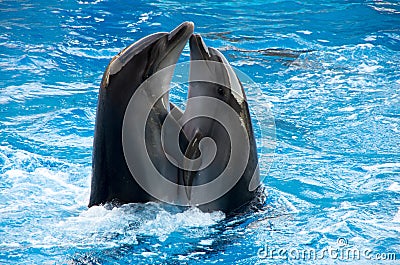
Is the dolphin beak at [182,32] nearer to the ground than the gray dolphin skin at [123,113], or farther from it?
Answer: farther from it

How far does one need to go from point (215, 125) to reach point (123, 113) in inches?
27.6

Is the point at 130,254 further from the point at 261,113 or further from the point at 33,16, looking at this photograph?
the point at 33,16

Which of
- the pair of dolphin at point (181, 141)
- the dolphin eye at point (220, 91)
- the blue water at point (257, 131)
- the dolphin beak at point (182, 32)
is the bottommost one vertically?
the blue water at point (257, 131)

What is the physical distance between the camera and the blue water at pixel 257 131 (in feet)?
15.8

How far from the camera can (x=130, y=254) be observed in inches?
181

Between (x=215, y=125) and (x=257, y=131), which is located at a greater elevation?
(x=215, y=125)

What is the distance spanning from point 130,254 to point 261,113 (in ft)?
13.4

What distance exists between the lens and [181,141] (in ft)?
15.9

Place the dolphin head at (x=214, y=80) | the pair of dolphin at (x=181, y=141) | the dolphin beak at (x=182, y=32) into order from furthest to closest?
1. the dolphin head at (x=214, y=80)
2. the pair of dolphin at (x=181, y=141)
3. the dolphin beak at (x=182, y=32)

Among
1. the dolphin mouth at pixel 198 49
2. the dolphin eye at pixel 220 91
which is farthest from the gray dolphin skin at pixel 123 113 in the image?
the dolphin eye at pixel 220 91

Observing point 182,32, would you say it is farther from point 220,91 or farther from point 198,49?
point 220,91

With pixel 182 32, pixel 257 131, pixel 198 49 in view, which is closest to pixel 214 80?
pixel 198 49

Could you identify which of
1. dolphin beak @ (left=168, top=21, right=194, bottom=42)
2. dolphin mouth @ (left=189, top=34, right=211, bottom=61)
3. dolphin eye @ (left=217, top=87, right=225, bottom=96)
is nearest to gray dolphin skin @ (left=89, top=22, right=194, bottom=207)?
dolphin beak @ (left=168, top=21, right=194, bottom=42)

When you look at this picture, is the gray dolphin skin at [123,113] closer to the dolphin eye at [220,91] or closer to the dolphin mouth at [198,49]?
the dolphin mouth at [198,49]
